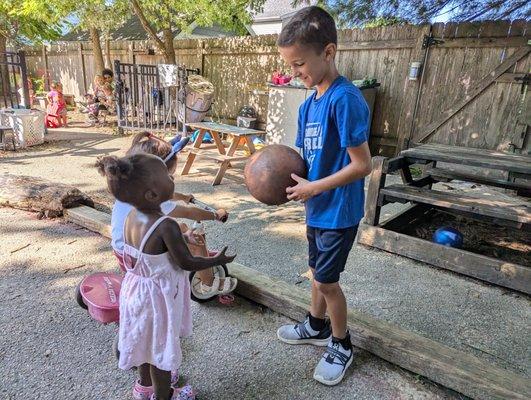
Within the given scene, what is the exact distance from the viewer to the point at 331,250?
1964 millimetres

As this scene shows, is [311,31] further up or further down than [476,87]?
further up

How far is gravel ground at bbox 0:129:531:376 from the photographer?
8.54 ft

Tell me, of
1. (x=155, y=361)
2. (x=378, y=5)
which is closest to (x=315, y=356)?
(x=155, y=361)

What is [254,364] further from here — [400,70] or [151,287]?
[400,70]

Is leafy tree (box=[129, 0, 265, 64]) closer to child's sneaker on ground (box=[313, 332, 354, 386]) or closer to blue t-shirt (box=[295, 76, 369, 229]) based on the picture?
blue t-shirt (box=[295, 76, 369, 229])

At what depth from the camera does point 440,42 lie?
6848mm

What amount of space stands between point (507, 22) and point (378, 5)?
2239 mm

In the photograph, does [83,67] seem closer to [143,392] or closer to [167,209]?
[167,209]

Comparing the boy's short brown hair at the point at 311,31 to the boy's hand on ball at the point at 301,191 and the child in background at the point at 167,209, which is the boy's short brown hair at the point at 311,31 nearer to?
the boy's hand on ball at the point at 301,191

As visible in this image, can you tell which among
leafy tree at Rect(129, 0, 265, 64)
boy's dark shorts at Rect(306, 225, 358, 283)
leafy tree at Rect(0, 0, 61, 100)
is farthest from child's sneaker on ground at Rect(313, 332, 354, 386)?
leafy tree at Rect(0, 0, 61, 100)

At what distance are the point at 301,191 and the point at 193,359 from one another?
1.16 m

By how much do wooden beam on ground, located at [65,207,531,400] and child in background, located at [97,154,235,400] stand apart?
104 cm

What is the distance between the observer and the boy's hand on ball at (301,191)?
185 centimetres

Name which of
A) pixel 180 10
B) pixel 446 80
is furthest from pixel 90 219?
pixel 180 10
